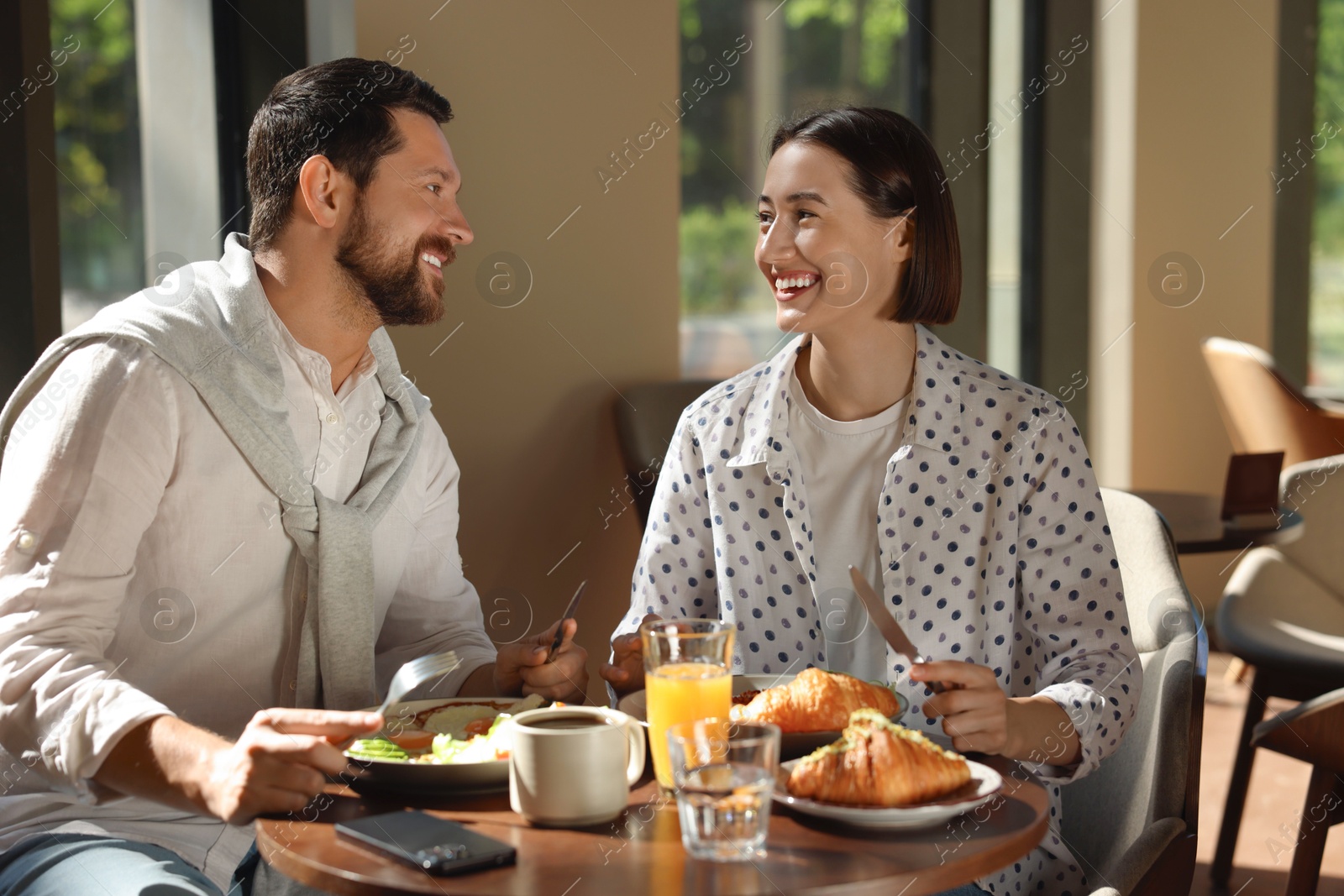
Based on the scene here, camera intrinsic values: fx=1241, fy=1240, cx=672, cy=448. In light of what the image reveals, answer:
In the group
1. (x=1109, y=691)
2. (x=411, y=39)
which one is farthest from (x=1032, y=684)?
(x=411, y=39)

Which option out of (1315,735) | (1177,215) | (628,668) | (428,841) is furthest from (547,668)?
(1177,215)

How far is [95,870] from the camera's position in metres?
1.23

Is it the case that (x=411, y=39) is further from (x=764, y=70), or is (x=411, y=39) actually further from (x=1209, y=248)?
(x=1209, y=248)

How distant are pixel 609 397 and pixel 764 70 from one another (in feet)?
4.13

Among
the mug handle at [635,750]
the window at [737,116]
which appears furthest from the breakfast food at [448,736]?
the window at [737,116]

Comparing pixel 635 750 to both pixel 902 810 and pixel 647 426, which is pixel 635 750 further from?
pixel 647 426

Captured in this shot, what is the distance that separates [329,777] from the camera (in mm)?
1160

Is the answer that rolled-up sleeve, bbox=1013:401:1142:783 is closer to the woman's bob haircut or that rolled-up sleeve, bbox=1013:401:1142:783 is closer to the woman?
the woman

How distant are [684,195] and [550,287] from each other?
32.2 inches

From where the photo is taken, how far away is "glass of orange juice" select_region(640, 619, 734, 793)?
1106mm

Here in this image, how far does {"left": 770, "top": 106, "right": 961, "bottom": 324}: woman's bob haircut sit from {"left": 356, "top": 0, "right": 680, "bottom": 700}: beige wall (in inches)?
37.8

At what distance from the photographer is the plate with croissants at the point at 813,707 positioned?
1.15 m

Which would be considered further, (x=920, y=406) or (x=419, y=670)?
(x=920, y=406)

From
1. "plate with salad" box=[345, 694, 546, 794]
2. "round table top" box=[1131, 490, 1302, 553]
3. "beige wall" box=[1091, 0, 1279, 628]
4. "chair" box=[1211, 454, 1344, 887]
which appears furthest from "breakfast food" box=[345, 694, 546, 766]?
"beige wall" box=[1091, 0, 1279, 628]
